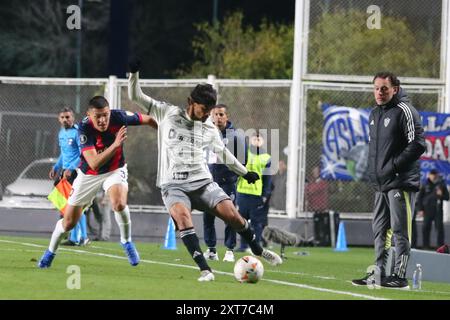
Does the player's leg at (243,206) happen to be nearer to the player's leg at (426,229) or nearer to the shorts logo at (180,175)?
the player's leg at (426,229)

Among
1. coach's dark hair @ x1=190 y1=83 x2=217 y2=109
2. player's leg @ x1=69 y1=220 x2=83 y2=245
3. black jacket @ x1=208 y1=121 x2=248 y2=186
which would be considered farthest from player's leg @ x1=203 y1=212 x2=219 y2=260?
coach's dark hair @ x1=190 y1=83 x2=217 y2=109

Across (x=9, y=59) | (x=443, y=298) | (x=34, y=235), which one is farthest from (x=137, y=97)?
(x=9, y=59)

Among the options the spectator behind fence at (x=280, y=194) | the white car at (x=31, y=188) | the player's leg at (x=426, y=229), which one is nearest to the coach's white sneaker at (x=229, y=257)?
the spectator behind fence at (x=280, y=194)

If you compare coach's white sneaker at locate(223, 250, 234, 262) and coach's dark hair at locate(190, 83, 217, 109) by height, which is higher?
coach's dark hair at locate(190, 83, 217, 109)

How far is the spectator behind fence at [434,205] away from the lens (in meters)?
26.2

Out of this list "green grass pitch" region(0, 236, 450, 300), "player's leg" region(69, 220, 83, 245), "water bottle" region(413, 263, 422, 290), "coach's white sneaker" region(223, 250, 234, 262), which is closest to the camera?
"green grass pitch" region(0, 236, 450, 300)

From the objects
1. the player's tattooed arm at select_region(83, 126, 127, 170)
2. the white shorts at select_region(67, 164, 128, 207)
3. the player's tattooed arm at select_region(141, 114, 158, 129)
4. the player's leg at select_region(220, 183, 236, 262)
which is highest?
the player's tattooed arm at select_region(141, 114, 158, 129)

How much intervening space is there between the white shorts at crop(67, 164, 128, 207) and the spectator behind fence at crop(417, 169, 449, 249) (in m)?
11.1

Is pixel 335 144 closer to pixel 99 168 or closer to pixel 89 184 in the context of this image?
pixel 99 168

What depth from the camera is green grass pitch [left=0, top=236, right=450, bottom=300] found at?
42.7ft

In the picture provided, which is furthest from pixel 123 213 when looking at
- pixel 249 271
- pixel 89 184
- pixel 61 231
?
pixel 249 271

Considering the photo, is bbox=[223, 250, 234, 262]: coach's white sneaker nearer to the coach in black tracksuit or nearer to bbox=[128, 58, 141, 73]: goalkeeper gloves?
the coach in black tracksuit

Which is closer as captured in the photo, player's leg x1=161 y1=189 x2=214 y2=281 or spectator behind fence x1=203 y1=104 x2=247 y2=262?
player's leg x1=161 y1=189 x2=214 y2=281

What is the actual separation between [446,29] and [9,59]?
25121 mm
